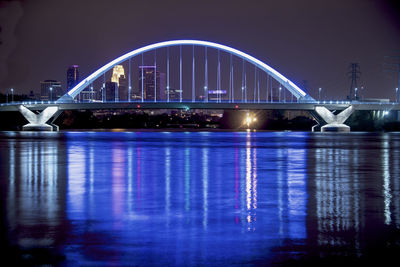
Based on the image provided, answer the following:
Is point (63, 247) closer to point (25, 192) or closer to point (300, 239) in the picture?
point (300, 239)

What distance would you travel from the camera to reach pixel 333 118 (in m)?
108

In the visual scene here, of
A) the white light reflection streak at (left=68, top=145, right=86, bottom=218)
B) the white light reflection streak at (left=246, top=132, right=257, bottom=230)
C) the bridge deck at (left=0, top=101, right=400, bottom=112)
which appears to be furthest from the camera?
the bridge deck at (left=0, top=101, right=400, bottom=112)

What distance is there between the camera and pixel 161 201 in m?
11.0

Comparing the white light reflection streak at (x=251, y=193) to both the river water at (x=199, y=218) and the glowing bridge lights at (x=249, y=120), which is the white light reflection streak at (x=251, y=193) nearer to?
the river water at (x=199, y=218)

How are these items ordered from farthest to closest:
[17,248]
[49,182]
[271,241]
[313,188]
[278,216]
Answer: [49,182] < [313,188] < [278,216] < [271,241] < [17,248]

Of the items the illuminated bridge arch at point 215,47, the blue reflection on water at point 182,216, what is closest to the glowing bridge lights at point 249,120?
the illuminated bridge arch at point 215,47

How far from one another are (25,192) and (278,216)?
6474 mm

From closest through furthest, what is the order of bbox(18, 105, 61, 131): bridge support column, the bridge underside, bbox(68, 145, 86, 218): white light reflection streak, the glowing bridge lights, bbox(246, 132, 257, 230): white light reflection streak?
bbox(246, 132, 257, 230): white light reflection streak
bbox(68, 145, 86, 218): white light reflection streak
the bridge underside
bbox(18, 105, 61, 131): bridge support column
the glowing bridge lights

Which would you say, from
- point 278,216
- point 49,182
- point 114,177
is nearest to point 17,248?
point 278,216

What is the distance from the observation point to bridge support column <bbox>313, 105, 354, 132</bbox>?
107 m

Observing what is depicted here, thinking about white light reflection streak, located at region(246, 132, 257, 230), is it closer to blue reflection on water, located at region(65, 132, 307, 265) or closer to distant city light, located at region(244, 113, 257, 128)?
blue reflection on water, located at region(65, 132, 307, 265)

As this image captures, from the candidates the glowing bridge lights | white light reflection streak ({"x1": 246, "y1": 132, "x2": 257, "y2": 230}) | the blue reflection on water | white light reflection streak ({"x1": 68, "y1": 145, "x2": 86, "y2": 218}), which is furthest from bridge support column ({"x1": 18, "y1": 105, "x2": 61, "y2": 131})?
the blue reflection on water

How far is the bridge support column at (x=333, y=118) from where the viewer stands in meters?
107

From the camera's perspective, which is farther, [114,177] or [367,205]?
[114,177]
